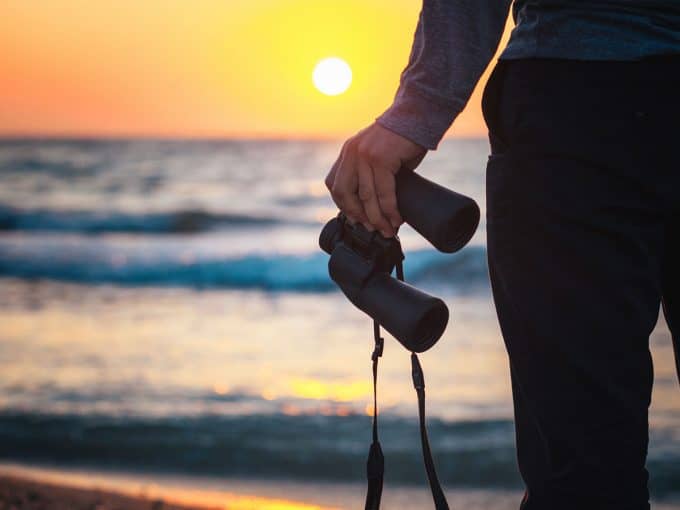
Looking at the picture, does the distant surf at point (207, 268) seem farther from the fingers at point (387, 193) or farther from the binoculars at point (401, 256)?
the fingers at point (387, 193)

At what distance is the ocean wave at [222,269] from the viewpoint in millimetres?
10125

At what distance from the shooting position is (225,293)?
31.9 feet

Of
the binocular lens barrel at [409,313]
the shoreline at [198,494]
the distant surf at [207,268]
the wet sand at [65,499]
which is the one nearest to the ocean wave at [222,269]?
the distant surf at [207,268]

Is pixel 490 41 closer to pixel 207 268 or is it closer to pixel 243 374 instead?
pixel 243 374

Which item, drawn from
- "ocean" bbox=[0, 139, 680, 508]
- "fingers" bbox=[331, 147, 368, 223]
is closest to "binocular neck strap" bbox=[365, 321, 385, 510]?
"fingers" bbox=[331, 147, 368, 223]

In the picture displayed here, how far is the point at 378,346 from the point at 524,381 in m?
0.28

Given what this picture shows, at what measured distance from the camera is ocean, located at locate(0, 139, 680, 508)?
13.2 feet

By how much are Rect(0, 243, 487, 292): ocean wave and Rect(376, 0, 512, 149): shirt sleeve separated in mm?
8210

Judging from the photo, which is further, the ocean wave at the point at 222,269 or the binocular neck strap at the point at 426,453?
A: the ocean wave at the point at 222,269

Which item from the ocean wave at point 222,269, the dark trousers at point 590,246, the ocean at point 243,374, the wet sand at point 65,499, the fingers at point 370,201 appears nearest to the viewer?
the dark trousers at point 590,246

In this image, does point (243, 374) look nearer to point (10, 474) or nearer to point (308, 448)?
point (308, 448)

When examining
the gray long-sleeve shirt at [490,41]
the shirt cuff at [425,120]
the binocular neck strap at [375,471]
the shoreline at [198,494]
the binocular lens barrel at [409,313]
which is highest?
the gray long-sleeve shirt at [490,41]

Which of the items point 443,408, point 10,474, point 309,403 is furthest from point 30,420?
point 443,408

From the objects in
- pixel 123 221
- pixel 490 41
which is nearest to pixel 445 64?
pixel 490 41
